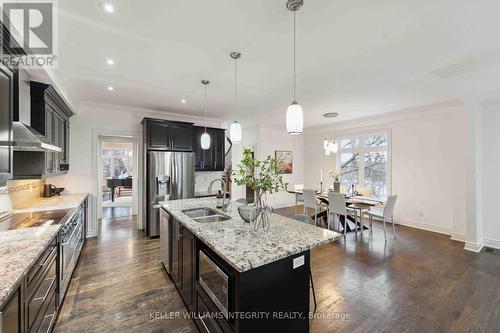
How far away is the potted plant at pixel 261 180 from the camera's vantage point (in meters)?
1.77

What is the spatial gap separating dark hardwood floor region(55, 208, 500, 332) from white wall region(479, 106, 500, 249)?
56 centimetres

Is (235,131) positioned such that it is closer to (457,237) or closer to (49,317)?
(49,317)

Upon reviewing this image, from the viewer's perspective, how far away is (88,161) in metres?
4.27

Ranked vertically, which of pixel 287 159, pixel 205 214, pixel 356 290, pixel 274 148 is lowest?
pixel 356 290

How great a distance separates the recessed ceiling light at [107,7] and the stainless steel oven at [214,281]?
6.93 ft

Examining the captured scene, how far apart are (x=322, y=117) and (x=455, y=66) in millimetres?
3070

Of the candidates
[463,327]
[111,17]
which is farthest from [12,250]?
[463,327]

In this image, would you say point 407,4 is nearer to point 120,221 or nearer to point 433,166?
point 433,166

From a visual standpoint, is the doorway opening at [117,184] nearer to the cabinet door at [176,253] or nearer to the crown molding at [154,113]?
the crown molding at [154,113]

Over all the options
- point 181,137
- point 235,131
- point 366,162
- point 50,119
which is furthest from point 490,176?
point 50,119

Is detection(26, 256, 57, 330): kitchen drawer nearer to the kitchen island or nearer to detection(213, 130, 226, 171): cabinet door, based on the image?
the kitchen island

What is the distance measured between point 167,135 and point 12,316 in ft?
12.3

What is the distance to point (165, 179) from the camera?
4391mm

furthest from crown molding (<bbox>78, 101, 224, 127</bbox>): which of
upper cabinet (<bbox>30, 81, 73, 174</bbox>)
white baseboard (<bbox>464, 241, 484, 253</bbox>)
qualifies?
white baseboard (<bbox>464, 241, 484, 253</bbox>)
